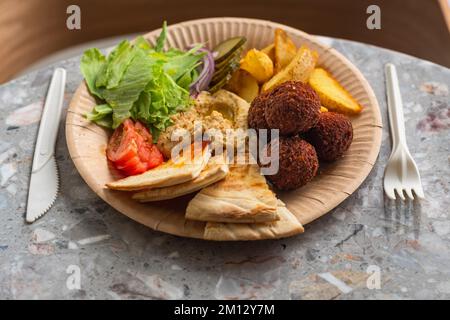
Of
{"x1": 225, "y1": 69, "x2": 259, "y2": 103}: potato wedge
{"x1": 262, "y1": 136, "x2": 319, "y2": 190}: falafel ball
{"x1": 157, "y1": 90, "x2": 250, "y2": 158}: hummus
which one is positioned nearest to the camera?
{"x1": 262, "y1": 136, "x2": 319, "y2": 190}: falafel ball

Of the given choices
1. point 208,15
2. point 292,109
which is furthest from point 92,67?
point 208,15

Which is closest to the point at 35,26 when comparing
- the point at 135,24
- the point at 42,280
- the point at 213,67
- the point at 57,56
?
the point at 57,56

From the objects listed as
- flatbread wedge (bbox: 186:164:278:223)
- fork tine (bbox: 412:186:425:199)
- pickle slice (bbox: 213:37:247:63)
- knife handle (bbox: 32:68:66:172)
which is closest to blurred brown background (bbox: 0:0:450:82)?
knife handle (bbox: 32:68:66:172)

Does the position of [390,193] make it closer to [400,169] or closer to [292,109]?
[400,169]

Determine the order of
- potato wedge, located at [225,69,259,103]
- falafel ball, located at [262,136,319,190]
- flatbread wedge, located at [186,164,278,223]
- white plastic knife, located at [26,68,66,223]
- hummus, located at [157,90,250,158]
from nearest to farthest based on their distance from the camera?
flatbread wedge, located at [186,164,278,223] → falafel ball, located at [262,136,319,190] → white plastic knife, located at [26,68,66,223] → hummus, located at [157,90,250,158] → potato wedge, located at [225,69,259,103]

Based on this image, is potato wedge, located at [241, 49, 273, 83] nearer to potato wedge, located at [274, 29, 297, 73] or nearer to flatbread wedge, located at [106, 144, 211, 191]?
potato wedge, located at [274, 29, 297, 73]

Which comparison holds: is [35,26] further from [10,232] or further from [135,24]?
[10,232]
